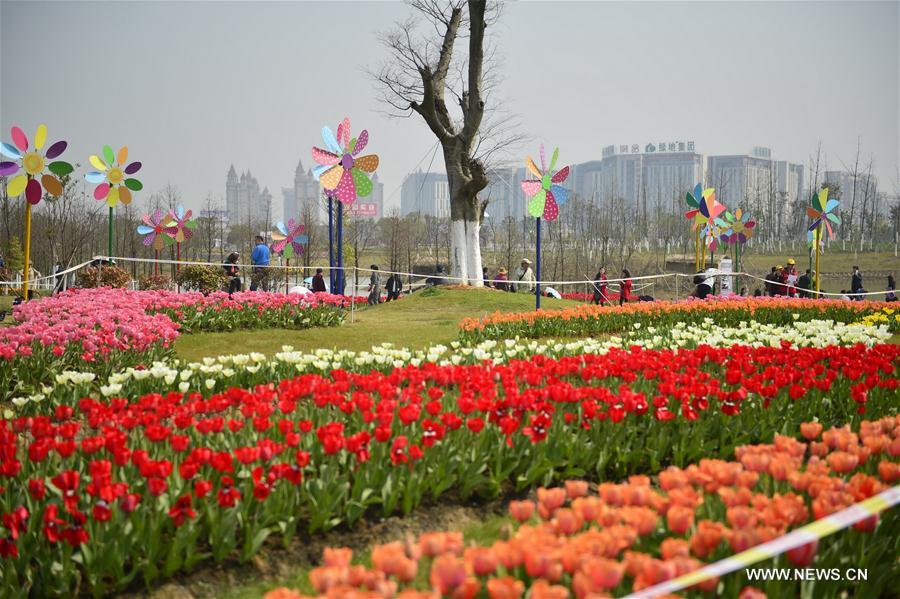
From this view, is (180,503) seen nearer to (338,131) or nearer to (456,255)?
(338,131)

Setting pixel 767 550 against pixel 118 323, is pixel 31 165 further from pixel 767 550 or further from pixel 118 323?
pixel 767 550

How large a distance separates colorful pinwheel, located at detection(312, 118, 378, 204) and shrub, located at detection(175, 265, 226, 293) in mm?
4349

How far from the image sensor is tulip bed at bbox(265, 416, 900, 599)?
213 cm

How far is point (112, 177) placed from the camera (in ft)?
64.0

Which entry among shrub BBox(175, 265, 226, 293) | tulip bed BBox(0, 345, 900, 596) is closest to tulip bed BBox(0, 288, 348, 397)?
tulip bed BBox(0, 345, 900, 596)

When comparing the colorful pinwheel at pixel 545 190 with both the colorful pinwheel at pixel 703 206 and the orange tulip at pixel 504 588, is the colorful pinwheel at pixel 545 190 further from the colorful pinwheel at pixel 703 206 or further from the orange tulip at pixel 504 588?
the orange tulip at pixel 504 588

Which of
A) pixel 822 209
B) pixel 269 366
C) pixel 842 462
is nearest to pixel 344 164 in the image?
pixel 269 366

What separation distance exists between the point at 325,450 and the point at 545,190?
43.8ft

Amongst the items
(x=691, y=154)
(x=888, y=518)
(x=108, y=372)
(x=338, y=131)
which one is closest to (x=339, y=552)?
(x=888, y=518)

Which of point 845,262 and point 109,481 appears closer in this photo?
point 109,481

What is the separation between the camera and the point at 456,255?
2041 centimetres

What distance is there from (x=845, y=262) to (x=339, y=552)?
56.6 metres

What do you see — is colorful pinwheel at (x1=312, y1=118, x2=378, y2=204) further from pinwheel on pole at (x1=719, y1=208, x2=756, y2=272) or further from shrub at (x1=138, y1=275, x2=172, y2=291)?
pinwheel on pole at (x1=719, y1=208, x2=756, y2=272)

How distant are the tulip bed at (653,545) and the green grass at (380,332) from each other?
4.81 metres
